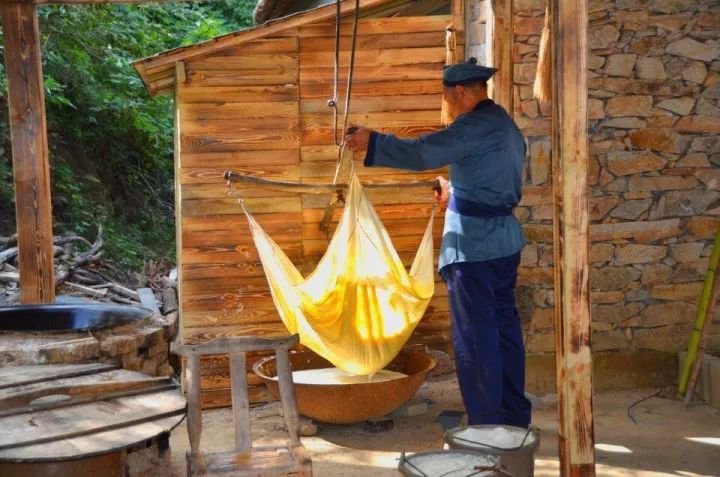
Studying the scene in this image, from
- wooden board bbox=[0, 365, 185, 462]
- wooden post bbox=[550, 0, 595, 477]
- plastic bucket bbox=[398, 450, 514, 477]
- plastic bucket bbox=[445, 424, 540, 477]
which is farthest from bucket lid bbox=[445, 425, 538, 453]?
wooden board bbox=[0, 365, 185, 462]

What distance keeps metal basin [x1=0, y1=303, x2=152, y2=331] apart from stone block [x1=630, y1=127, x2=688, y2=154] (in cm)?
286

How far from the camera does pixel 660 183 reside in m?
5.66

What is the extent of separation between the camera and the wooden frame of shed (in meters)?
5.39

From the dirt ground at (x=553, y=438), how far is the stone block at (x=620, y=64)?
182 cm

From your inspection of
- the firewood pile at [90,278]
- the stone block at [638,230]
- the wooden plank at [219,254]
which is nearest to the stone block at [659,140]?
the stone block at [638,230]

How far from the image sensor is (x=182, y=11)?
44.7 ft

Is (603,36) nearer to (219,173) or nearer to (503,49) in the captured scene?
(503,49)

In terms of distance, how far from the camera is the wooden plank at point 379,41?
5652 mm

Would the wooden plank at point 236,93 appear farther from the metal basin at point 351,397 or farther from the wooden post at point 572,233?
the wooden post at point 572,233

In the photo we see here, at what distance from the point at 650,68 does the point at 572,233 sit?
2447mm

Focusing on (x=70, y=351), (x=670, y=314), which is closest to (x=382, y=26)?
(x=670, y=314)

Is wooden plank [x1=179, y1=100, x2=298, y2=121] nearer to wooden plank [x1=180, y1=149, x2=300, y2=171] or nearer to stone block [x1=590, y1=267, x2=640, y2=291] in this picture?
wooden plank [x1=180, y1=149, x2=300, y2=171]

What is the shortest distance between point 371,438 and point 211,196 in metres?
1.62

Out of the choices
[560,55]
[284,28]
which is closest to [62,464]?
[560,55]
